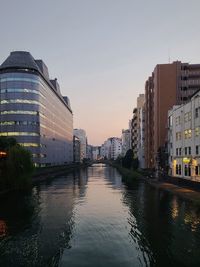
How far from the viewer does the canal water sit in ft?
92.6

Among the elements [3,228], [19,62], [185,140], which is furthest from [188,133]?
[19,62]

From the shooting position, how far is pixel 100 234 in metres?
36.7

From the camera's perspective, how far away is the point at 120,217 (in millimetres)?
46469

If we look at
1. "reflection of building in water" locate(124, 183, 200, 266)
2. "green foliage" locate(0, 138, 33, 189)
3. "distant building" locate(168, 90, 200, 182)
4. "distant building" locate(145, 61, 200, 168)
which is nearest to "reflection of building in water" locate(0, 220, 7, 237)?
"reflection of building in water" locate(124, 183, 200, 266)

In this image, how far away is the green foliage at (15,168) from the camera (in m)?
75.0

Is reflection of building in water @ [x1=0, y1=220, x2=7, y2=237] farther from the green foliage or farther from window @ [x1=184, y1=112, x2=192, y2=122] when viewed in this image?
window @ [x1=184, y1=112, x2=192, y2=122]

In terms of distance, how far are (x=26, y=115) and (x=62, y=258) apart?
5219 inches

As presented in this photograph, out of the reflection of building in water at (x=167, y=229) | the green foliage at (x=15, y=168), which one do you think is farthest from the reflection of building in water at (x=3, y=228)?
the green foliage at (x=15, y=168)

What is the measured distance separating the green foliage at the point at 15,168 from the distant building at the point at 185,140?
35.8 metres

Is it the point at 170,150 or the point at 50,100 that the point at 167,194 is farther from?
the point at 50,100

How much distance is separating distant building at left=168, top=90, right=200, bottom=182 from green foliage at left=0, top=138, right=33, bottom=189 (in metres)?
35.8

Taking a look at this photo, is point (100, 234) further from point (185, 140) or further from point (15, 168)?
point (185, 140)

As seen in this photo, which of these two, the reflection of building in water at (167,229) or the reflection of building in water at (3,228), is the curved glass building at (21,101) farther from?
the reflection of building in water at (3,228)

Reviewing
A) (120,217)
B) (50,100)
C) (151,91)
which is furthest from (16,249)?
(50,100)
